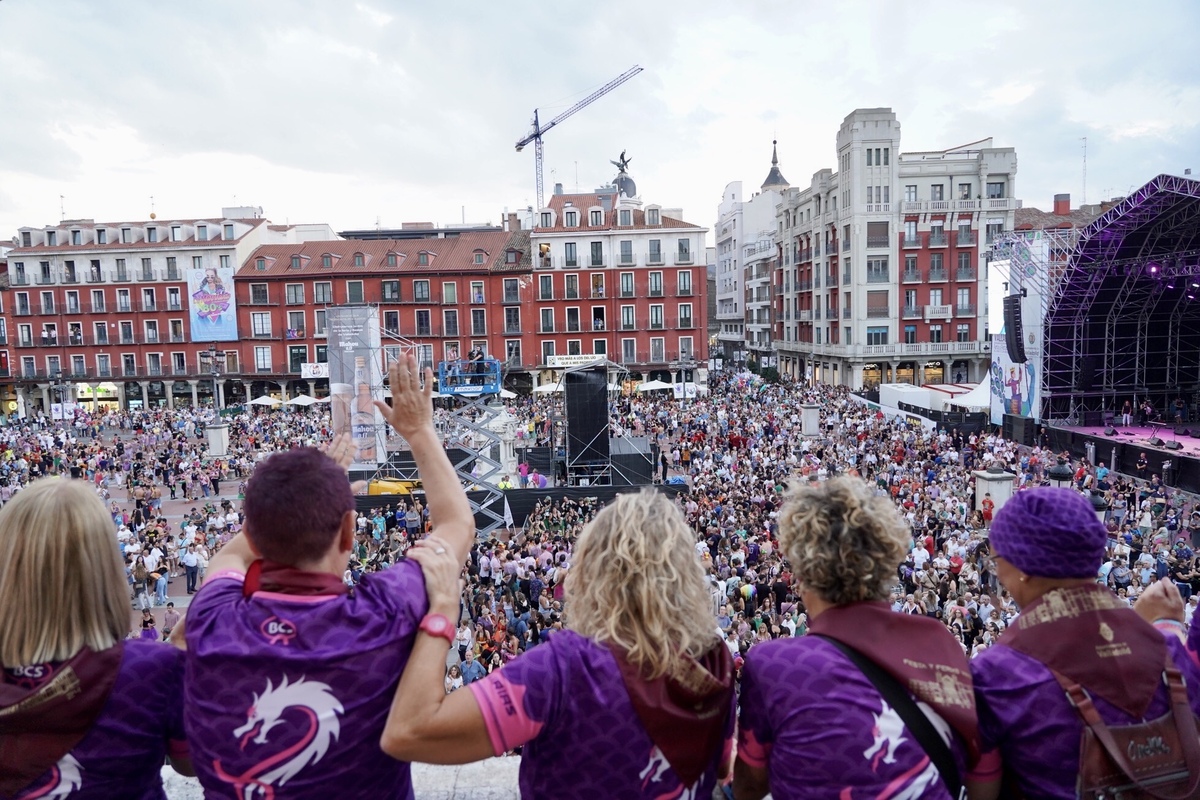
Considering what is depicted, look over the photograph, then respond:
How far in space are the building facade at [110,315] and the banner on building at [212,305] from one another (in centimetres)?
55

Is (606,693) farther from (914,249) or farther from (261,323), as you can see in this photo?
(261,323)

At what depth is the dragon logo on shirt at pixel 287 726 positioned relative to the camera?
162cm

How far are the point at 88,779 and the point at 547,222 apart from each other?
1748 inches

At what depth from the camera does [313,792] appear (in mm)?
1647

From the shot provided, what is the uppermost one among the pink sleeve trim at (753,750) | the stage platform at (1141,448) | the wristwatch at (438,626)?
the wristwatch at (438,626)

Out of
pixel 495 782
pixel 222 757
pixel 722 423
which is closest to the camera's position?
pixel 222 757

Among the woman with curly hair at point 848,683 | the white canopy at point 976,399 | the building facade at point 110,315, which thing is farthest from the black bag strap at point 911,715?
the building facade at point 110,315

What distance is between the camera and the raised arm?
1947mm

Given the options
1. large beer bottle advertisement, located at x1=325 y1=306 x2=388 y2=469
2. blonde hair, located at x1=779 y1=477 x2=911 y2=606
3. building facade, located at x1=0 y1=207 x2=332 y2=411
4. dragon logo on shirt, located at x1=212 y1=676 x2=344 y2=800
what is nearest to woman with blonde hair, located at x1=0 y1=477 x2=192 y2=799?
dragon logo on shirt, located at x1=212 y1=676 x2=344 y2=800

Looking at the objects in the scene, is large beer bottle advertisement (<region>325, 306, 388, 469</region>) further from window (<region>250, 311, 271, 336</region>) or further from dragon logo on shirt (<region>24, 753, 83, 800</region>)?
window (<region>250, 311, 271, 336</region>)

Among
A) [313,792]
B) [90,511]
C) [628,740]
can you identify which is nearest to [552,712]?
[628,740]

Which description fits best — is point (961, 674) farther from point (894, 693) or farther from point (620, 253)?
point (620, 253)

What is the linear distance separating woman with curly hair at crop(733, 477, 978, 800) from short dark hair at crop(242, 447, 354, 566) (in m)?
1.04

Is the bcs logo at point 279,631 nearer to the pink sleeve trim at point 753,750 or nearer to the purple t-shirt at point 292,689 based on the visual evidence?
the purple t-shirt at point 292,689
